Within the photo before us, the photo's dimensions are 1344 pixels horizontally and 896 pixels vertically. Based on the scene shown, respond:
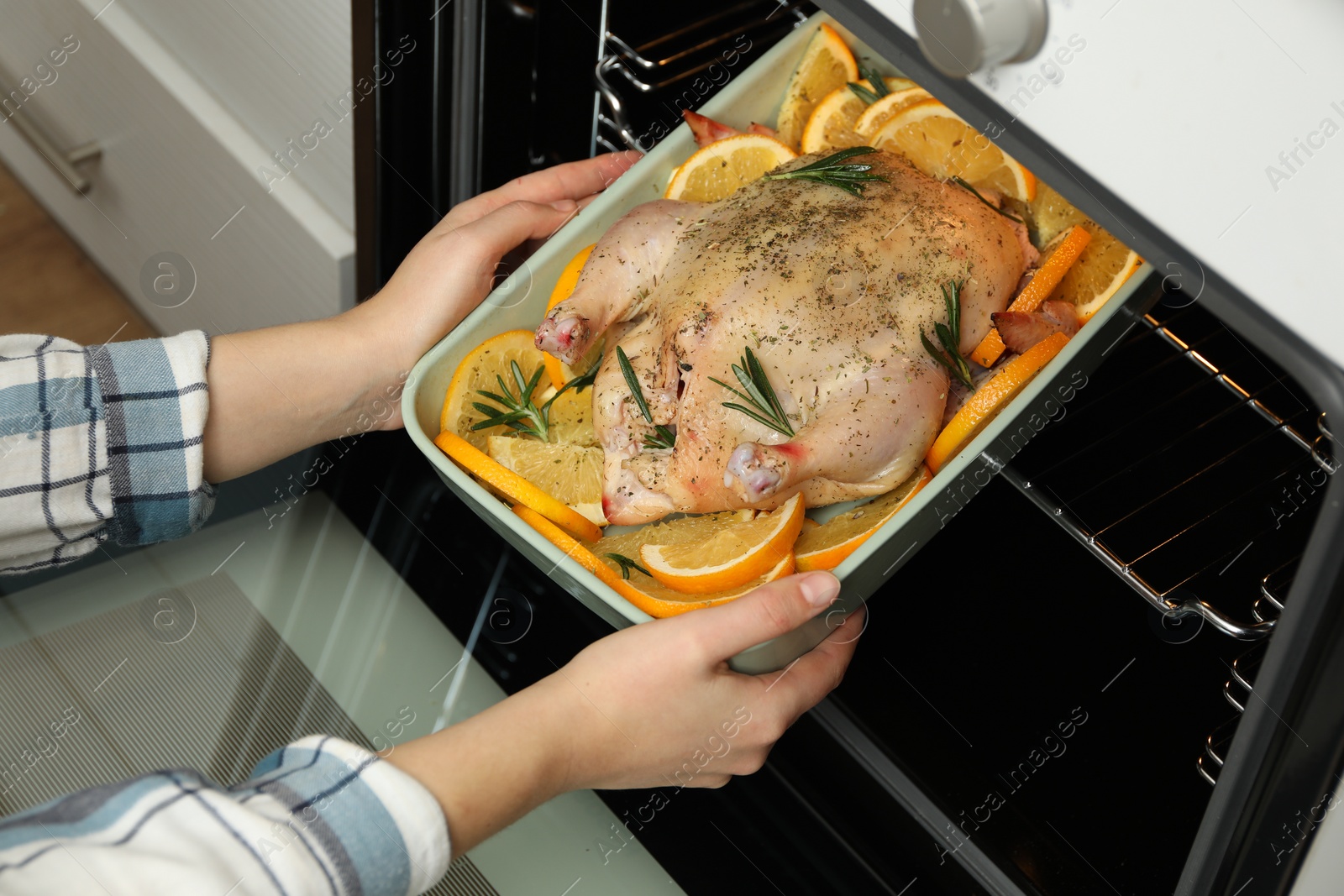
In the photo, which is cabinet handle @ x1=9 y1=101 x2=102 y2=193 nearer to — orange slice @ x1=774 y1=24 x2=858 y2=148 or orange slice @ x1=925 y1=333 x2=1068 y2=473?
orange slice @ x1=774 y1=24 x2=858 y2=148

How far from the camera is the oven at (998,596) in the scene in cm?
66

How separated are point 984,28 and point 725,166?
571 mm

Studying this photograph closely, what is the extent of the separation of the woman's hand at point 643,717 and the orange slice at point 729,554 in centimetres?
6

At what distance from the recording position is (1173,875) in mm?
958

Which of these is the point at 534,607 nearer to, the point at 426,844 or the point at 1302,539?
the point at 426,844

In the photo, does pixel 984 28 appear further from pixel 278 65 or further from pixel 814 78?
pixel 278 65

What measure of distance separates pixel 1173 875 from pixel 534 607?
0.66 m

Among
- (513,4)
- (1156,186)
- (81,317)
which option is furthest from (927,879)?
(81,317)

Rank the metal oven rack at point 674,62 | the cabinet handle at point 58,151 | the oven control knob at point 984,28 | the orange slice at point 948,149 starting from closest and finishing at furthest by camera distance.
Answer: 1. the oven control knob at point 984,28
2. the orange slice at point 948,149
3. the metal oven rack at point 674,62
4. the cabinet handle at point 58,151

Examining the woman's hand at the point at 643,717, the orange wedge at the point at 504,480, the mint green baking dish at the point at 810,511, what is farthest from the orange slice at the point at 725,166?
the woman's hand at the point at 643,717

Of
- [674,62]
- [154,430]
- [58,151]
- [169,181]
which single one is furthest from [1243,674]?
[58,151]

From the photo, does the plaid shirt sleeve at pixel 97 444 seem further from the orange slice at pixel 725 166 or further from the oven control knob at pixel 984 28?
the oven control knob at pixel 984 28

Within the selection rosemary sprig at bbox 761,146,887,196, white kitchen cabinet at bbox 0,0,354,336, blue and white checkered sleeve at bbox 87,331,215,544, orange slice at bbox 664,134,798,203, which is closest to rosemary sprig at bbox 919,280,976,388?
rosemary sprig at bbox 761,146,887,196

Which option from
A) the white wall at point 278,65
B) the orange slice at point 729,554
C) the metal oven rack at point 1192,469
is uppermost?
the white wall at point 278,65
